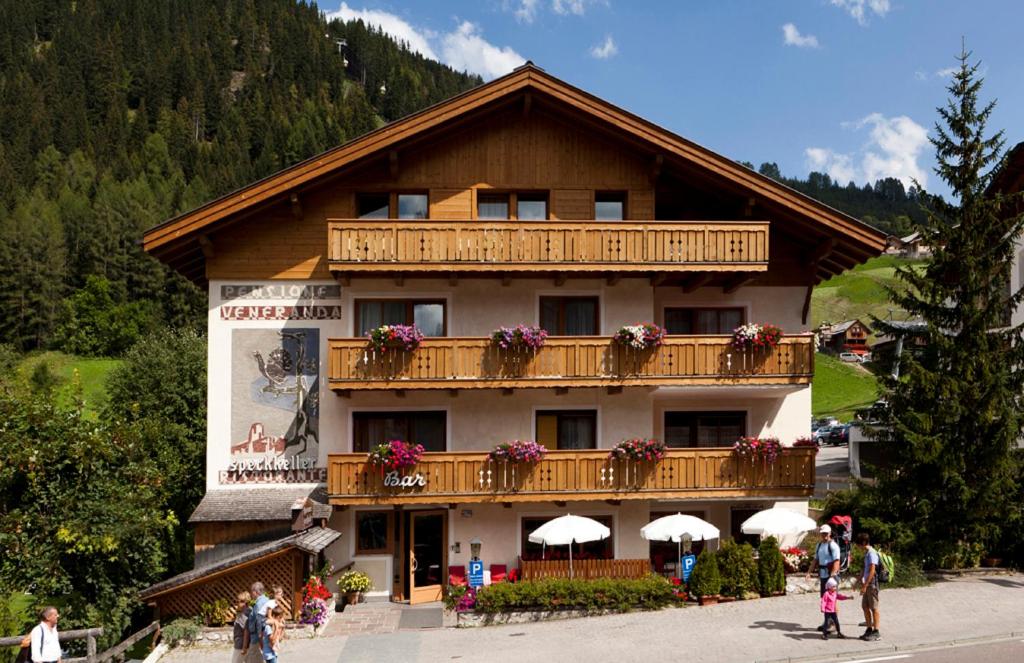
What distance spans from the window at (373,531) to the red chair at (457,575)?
5.44 ft

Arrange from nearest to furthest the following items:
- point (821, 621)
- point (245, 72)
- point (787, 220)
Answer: point (821, 621)
point (787, 220)
point (245, 72)

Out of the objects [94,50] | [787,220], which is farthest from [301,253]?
[94,50]

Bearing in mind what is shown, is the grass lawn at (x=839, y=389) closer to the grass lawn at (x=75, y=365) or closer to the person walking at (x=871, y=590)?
the person walking at (x=871, y=590)

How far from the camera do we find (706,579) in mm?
19000

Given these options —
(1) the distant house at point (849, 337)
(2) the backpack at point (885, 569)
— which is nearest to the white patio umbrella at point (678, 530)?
(2) the backpack at point (885, 569)

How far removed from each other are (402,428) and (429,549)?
10.2 ft

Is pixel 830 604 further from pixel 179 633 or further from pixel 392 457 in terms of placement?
pixel 179 633

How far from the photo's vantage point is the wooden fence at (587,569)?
20828mm

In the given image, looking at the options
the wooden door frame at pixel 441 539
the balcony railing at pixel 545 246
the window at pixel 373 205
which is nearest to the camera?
the balcony railing at pixel 545 246

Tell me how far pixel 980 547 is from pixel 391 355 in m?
14.1

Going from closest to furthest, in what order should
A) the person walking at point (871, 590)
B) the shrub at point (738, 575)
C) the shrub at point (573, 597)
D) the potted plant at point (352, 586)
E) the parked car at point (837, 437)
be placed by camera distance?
the person walking at point (871, 590) → the shrub at point (573, 597) → the shrub at point (738, 575) → the potted plant at point (352, 586) → the parked car at point (837, 437)

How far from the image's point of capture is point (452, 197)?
21.9 m

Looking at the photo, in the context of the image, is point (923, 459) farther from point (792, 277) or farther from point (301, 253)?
point (301, 253)

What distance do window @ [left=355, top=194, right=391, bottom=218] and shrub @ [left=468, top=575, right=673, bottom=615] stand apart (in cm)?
955
